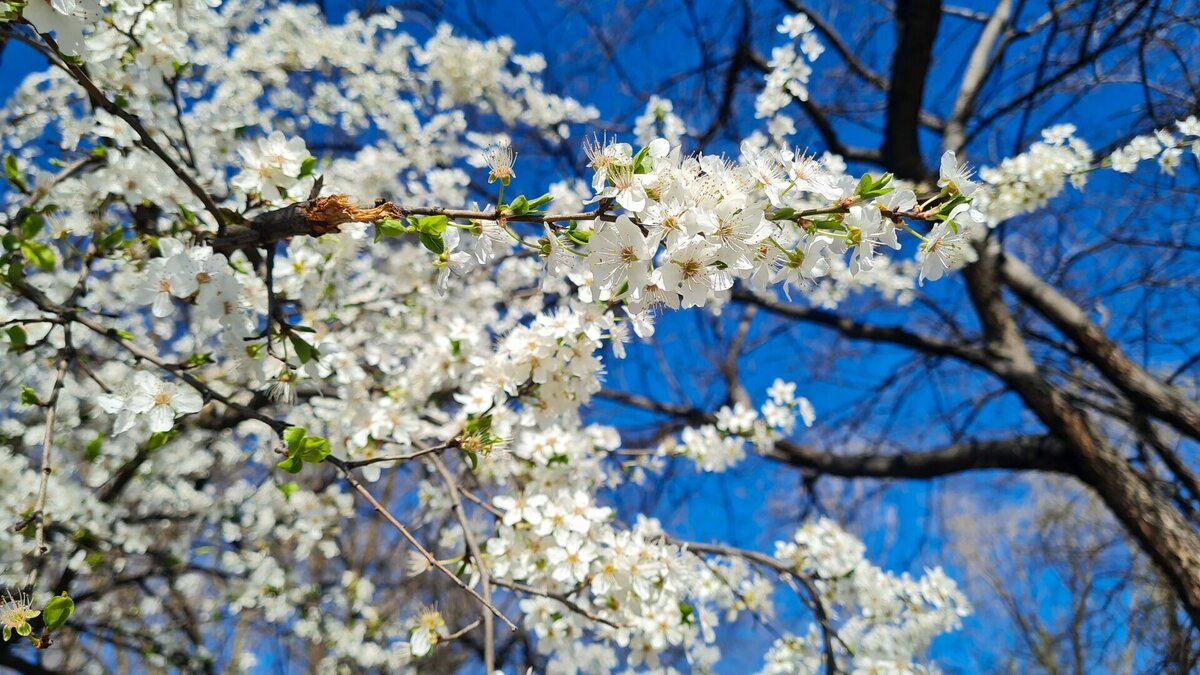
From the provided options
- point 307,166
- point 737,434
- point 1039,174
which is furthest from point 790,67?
point 307,166

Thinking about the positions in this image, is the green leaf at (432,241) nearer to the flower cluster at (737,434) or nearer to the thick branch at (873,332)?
the flower cluster at (737,434)

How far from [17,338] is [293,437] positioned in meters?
0.84

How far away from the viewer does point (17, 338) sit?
4.89 ft

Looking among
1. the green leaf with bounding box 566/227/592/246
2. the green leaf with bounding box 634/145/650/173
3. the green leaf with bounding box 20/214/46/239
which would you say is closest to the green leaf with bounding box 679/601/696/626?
the green leaf with bounding box 566/227/592/246

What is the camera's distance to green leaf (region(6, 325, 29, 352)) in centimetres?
148

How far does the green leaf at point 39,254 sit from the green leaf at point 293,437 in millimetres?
885

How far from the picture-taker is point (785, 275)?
100cm

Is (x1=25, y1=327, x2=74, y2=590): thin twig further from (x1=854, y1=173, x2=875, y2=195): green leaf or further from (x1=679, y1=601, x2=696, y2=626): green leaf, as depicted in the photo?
(x1=679, y1=601, x2=696, y2=626): green leaf

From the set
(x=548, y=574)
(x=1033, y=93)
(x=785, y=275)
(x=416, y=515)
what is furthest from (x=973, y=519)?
(x=785, y=275)

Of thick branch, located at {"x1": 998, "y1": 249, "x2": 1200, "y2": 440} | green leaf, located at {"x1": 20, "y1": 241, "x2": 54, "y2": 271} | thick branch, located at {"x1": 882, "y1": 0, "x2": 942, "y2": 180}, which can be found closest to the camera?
green leaf, located at {"x1": 20, "y1": 241, "x2": 54, "y2": 271}

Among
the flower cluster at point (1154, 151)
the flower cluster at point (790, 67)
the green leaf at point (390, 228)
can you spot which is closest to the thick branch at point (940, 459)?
the flower cluster at point (1154, 151)

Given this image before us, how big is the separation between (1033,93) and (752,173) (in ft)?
11.2

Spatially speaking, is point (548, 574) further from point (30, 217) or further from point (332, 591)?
point (332, 591)

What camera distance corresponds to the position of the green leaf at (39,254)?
1537 millimetres
